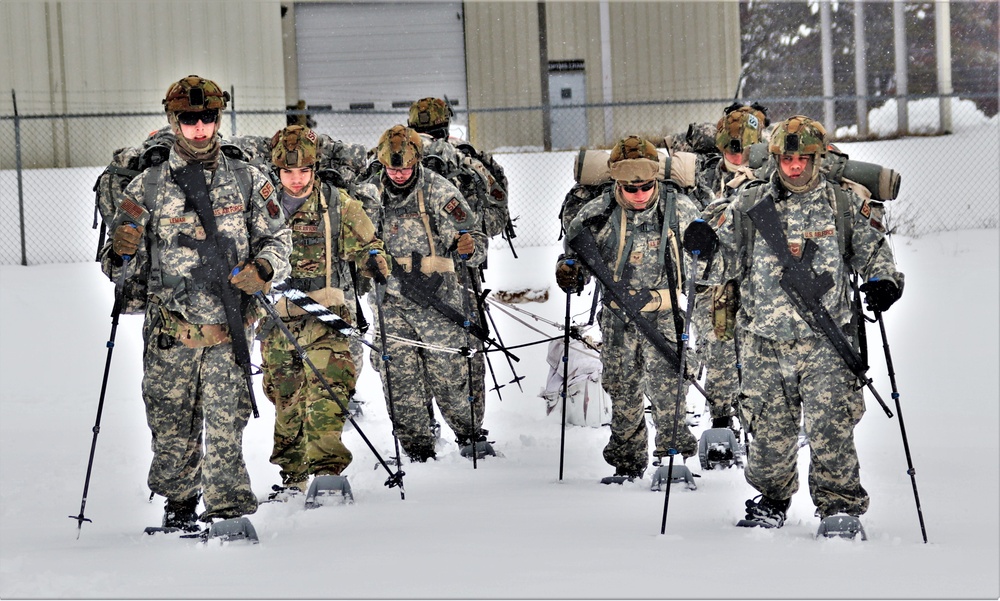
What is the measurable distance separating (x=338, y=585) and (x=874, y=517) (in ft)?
10.1

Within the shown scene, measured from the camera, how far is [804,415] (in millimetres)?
6664

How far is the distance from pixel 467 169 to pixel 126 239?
172 inches

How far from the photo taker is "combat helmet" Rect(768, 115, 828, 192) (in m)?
6.46

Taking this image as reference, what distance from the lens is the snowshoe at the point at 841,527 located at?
252 inches

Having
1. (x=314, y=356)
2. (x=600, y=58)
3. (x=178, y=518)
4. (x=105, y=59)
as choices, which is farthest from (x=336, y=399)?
(x=600, y=58)

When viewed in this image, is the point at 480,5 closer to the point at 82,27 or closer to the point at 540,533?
the point at 82,27

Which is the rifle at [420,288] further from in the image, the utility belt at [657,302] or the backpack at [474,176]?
the utility belt at [657,302]

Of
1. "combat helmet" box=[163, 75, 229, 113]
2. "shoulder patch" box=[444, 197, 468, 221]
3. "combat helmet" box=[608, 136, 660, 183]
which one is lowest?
"shoulder patch" box=[444, 197, 468, 221]

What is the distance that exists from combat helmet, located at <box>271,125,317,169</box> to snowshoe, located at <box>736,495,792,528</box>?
342cm

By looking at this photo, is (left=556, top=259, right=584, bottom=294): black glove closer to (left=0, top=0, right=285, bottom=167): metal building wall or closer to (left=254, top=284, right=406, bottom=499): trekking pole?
(left=254, top=284, right=406, bottom=499): trekking pole

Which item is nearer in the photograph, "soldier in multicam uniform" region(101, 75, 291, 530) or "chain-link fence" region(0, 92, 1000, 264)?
"soldier in multicam uniform" region(101, 75, 291, 530)

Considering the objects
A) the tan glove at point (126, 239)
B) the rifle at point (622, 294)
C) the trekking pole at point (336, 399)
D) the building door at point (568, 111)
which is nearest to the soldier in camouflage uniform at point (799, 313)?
the rifle at point (622, 294)

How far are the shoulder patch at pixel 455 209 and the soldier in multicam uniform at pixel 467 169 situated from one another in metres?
0.70

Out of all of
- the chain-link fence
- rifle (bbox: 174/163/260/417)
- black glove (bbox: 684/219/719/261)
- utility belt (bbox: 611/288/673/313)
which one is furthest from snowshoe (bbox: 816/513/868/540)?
the chain-link fence
